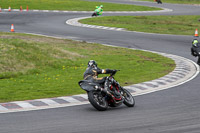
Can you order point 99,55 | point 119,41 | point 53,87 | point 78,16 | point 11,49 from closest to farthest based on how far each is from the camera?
point 53,87
point 11,49
point 99,55
point 119,41
point 78,16

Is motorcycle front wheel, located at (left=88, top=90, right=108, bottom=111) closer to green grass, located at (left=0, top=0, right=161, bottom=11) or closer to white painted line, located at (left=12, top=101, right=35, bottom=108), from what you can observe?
white painted line, located at (left=12, top=101, right=35, bottom=108)

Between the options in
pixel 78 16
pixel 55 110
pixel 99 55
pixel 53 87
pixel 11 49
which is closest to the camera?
pixel 55 110

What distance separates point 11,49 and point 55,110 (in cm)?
1002

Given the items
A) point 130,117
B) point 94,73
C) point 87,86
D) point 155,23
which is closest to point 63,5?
point 155,23

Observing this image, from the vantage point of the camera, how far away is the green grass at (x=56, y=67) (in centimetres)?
1662

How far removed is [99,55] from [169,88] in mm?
9696

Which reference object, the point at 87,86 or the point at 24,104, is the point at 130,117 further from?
the point at 24,104

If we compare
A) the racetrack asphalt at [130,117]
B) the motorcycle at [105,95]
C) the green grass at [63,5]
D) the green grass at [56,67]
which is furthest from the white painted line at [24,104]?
the green grass at [63,5]

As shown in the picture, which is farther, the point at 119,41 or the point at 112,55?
the point at 119,41

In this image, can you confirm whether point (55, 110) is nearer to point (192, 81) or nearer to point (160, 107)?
point (160, 107)

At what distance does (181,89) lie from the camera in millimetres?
17203

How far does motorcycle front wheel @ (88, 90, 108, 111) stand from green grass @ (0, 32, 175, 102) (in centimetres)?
270

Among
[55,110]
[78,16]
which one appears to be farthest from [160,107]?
[78,16]

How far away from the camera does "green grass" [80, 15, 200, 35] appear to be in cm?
4132
